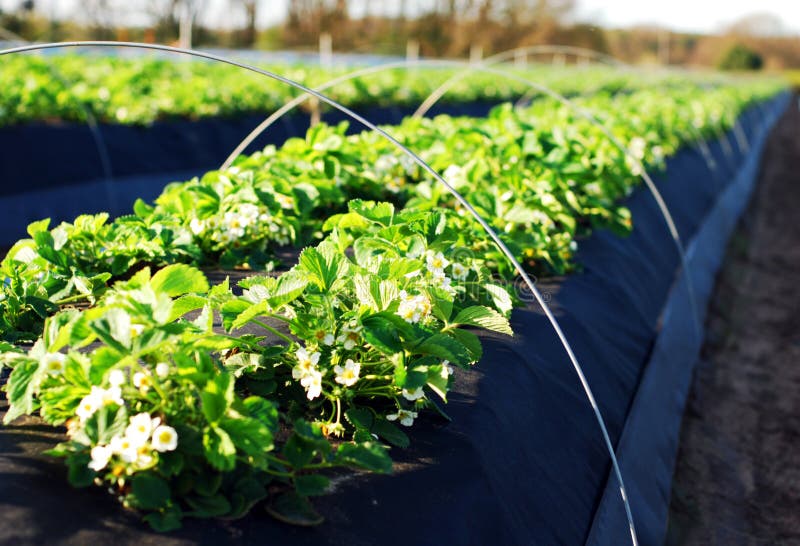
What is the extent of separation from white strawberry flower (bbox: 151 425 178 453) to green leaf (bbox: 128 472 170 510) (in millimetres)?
61

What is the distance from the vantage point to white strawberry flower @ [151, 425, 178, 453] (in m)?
1.50

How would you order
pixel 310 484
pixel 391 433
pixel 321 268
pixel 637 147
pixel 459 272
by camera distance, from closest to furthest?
pixel 310 484 → pixel 391 433 → pixel 321 268 → pixel 459 272 → pixel 637 147

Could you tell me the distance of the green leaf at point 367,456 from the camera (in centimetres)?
163

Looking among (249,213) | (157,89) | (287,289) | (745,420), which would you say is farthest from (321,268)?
(157,89)

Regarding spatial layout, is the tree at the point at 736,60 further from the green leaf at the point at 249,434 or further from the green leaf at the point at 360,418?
the green leaf at the point at 249,434

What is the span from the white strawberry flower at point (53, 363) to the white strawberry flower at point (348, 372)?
59 centimetres

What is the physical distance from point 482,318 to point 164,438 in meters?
0.88

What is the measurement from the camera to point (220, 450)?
1496 mm

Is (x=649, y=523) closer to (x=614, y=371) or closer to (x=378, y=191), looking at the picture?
(x=614, y=371)

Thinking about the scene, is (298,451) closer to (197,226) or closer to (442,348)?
(442,348)

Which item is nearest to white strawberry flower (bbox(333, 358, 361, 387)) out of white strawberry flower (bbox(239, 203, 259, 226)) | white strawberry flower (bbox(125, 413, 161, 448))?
white strawberry flower (bbox(125, 413, 161, 448))

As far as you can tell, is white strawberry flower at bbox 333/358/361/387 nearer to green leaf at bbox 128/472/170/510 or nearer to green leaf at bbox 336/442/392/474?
green leaf at bbox 336/442/392/474

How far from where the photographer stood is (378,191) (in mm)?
3736

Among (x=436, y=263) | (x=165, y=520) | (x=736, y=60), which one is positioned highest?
(x=736, y=60)
